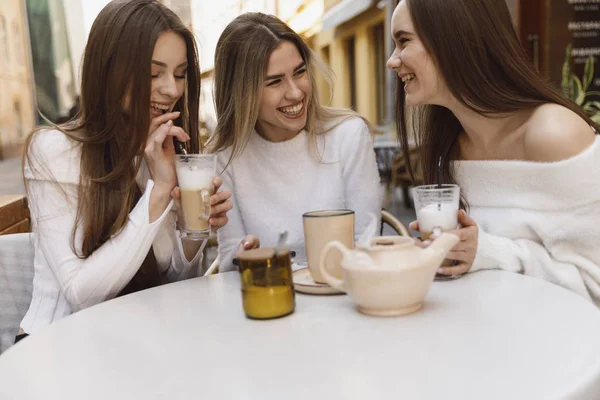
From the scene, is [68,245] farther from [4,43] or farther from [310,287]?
[4,43]

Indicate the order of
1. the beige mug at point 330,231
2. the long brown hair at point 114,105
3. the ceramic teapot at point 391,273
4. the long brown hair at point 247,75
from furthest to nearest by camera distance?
1. the long brown hair at point 247,75
2. the long brown hair at point 114,105
3. the beige mug at point 330,231
4. the ceramic teapot at point 391,273

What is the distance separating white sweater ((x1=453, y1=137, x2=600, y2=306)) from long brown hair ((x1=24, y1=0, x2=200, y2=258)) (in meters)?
0.94

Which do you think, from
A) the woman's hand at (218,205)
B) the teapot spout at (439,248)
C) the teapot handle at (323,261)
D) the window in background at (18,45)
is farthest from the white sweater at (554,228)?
the window in background at (18,45)

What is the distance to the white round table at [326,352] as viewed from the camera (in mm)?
759

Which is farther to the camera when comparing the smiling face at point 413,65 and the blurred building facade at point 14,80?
the blurred building facade at point 14,80

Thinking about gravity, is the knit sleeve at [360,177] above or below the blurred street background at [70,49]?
below

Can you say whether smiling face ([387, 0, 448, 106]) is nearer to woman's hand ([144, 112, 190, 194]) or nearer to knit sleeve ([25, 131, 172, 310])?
woman's hand ([144, 112, 190, 194])

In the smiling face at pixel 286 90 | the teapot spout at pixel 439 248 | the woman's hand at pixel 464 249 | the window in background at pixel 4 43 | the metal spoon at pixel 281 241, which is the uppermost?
the window in background at pixel 4 43

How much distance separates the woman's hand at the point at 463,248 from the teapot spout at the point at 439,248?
0.22 metres

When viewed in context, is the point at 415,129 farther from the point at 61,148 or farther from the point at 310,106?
the point at 61,148

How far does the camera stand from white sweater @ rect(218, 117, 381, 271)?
80.2 inches

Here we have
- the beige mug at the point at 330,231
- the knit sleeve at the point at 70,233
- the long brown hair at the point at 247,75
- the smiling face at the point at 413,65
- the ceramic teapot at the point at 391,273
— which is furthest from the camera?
the long brown hair at the point at 247,75

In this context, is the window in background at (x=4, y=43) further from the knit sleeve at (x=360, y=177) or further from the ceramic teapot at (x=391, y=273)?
the ceramic teapot at (x=391, y=273)

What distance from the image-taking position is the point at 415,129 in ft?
6.68
